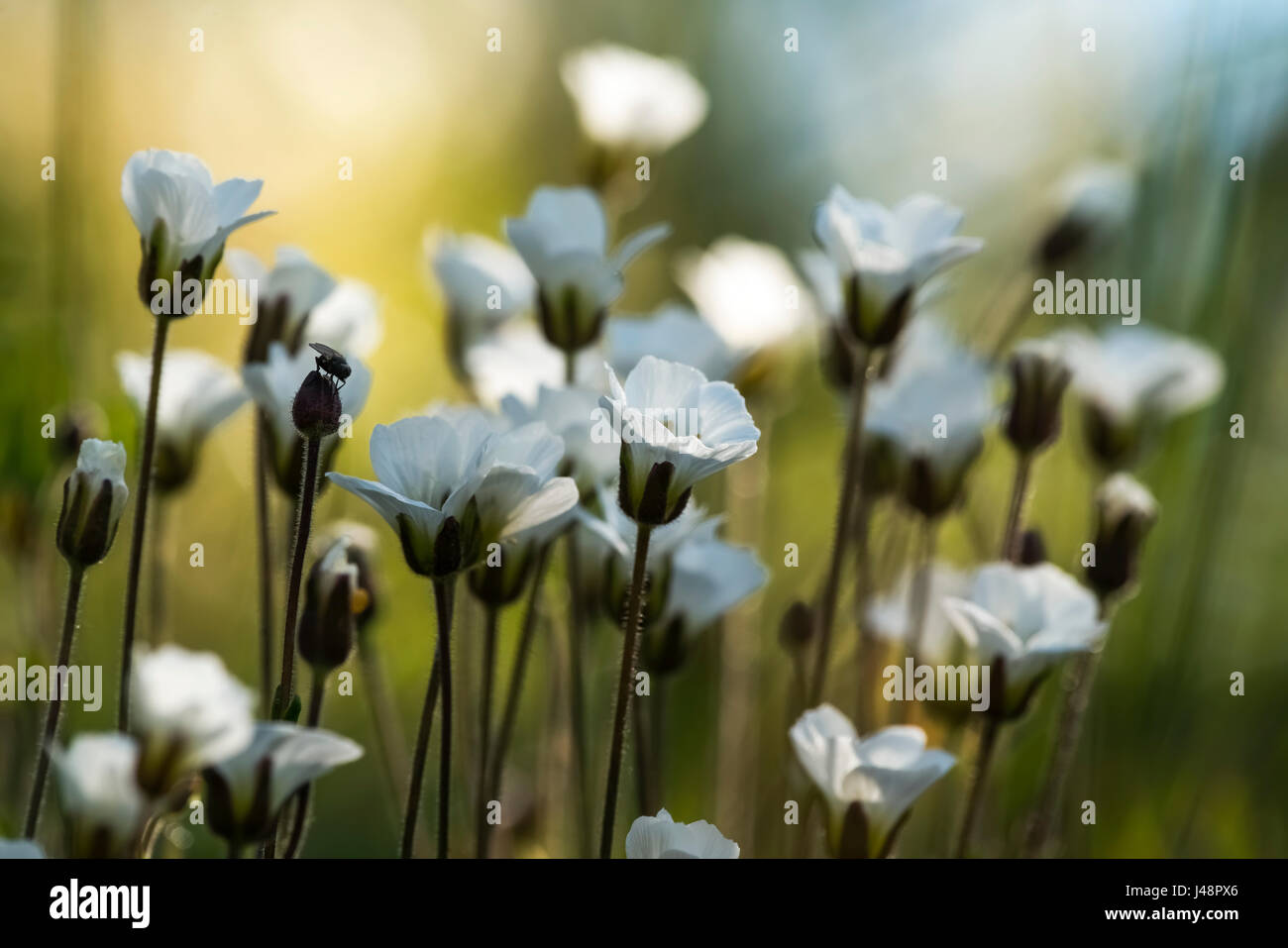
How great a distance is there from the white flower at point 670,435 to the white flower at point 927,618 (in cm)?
59

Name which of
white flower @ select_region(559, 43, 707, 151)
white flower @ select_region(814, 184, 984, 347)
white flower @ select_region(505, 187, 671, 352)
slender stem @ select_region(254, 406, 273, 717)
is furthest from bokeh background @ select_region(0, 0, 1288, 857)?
white flower @ select_region(814, 184, 984, 347)

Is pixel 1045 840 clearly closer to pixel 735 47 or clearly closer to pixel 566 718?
pixel 566 718

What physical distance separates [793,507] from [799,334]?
3.75ft

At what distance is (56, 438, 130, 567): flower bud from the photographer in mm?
945

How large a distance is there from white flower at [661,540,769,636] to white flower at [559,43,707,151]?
0.78 metres

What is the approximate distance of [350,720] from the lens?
2.45 meters

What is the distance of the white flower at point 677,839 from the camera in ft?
2.87

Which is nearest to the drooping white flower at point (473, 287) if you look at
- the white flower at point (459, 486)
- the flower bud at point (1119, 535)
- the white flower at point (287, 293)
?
the white flower at point (287, 293)

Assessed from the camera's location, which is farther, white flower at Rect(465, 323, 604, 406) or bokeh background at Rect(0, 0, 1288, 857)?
bokeh background at Rect(0, 0, 1288, 857)

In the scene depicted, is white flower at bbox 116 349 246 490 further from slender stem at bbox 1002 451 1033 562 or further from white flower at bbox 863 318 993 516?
slender stem at bbox 1002 451 1033 562

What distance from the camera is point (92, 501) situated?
0.95 metres

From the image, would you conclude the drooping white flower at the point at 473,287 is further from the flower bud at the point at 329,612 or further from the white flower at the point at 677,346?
the flower bud at the point at 329,612

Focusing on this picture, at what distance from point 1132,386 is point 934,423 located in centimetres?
34
